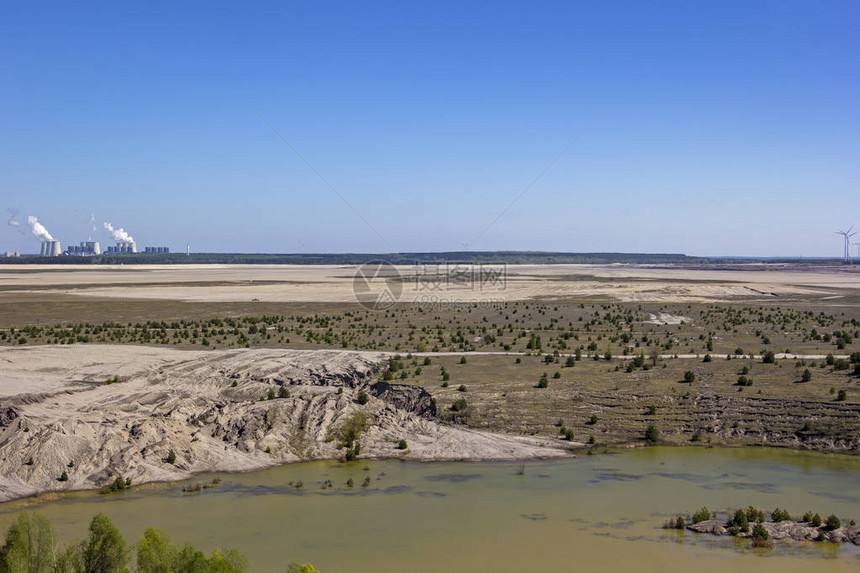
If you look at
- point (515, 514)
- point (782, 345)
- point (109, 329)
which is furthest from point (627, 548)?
point (109, 329)

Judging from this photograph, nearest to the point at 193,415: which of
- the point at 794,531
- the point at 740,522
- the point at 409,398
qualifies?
the point at 409,398

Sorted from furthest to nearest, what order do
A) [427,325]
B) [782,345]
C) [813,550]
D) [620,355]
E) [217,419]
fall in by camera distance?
1. [427,325]
2. [782,345]
3. [620,355]
4. [217,419]
5. [813,550]

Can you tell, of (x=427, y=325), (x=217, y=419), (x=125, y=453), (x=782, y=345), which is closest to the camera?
(x=125, y=453)

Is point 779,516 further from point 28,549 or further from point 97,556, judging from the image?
point 28,549

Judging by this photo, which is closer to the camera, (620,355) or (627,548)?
(627,548)

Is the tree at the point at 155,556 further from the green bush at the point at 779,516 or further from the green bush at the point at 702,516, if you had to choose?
the green bush at the point at 779,516

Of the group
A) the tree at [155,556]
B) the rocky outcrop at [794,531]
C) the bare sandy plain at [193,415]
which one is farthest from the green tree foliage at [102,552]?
the rocky outcrop at [794,531]

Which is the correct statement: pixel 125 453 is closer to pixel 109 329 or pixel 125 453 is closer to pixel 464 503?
pixel 464 503
